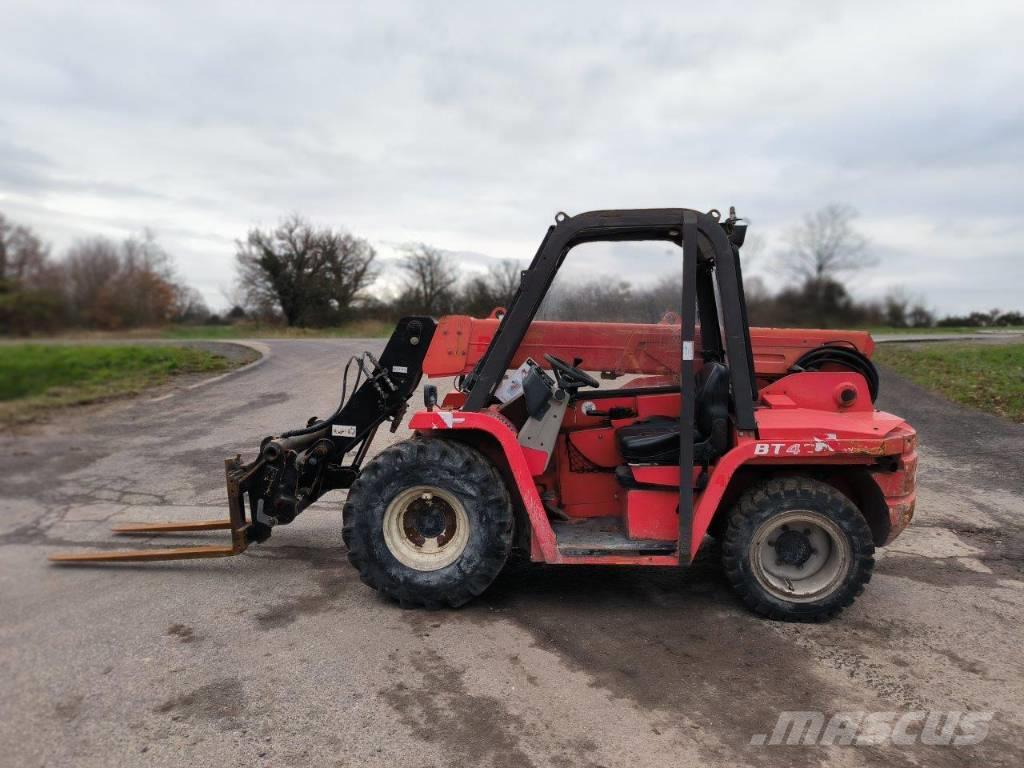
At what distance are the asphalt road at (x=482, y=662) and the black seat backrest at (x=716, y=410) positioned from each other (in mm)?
1032

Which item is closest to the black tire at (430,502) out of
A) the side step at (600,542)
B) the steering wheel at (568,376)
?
the side step at (600,542)

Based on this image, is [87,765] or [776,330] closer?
[87,765]

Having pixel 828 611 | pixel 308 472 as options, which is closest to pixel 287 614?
pixel 308 472

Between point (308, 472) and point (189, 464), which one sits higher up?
point (308, 472)

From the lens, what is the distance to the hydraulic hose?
437cm

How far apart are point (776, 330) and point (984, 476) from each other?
14.5 ft

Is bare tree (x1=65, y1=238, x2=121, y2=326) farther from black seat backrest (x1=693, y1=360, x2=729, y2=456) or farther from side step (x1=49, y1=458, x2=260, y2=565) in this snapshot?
black seat backrest (x1=693, y1=360, x2=729, y2=456)

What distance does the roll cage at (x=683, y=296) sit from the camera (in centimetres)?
382

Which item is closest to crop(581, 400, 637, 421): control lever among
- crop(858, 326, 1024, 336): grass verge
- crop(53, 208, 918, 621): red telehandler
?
crop(53, 208, 918, 621): red telehandler

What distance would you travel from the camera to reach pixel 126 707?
10.3 feet

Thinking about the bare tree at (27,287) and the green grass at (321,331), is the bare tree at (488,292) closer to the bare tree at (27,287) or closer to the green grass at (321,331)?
the bare tree at (27,287)

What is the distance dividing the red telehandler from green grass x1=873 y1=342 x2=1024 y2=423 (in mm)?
7034

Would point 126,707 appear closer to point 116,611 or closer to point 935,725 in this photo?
point 116,611

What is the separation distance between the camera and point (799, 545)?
13.0 feet
